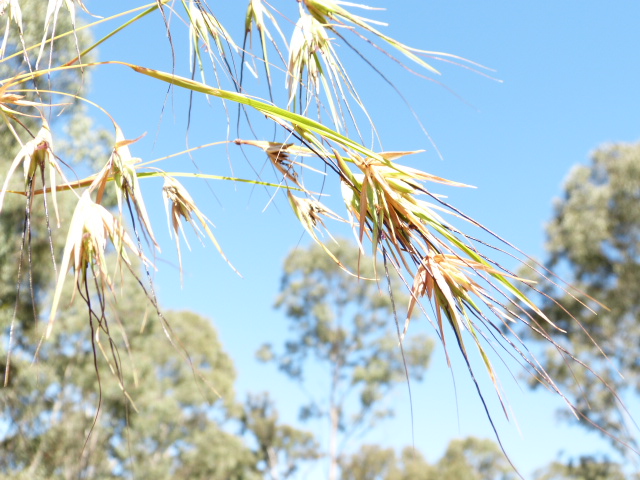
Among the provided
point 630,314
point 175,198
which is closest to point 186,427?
point 630,314

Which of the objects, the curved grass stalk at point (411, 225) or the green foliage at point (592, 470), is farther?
the green foliage at point (592, 470)

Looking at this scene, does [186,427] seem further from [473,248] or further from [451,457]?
[473,248]

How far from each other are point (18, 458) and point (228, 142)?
12.9 m

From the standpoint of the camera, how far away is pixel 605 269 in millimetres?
11023

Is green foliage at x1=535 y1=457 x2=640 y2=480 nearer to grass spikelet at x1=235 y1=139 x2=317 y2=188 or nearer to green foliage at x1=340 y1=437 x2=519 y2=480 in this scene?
green foliage at x1=340 y1=437 x2=519 y2=480

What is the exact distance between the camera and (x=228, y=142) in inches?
35.9

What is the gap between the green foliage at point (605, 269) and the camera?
10641 millimetres

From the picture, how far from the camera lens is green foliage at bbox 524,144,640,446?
34.9 feet

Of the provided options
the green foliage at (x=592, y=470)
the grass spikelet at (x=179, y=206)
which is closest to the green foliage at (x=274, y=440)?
the green foliage at (x=592, y=470)

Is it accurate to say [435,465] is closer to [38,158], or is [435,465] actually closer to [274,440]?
[274,440]

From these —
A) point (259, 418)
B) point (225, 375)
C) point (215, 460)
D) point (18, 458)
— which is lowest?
point (18, 458)

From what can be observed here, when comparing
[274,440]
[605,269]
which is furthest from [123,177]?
[274,440]

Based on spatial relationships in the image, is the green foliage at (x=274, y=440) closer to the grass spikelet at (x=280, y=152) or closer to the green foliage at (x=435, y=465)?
the green foliage at (x=435, y=465)

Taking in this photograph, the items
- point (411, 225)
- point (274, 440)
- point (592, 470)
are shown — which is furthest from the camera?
point (274, 440)
